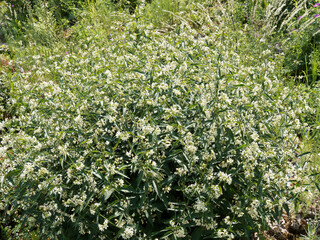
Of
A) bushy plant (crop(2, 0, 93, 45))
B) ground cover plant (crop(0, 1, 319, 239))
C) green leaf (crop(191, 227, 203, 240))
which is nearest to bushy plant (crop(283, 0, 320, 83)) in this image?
ground cover plant (crop(0, 1, 319, 239))

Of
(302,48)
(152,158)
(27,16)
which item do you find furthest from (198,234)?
(27,16)

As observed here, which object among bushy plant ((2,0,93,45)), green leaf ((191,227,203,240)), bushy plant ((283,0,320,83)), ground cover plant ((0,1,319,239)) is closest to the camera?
ground cover plant ((0,1,319,239))

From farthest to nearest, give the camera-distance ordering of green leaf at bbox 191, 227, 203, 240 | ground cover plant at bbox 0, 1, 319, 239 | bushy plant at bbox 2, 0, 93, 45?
bushy plant at bbox 2, 0, 93, 45
green leaf at bbox 191, 227, 203, 240
ground cover plant at bbox 0, 1, 319, 239

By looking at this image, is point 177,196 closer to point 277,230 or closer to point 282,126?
point 282,126

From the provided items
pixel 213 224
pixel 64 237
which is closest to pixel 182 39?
pixel 213 224

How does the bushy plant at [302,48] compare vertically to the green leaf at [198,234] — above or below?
above

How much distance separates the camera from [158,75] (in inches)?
112

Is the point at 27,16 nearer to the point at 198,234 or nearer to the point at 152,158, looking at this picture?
the point at 152,158

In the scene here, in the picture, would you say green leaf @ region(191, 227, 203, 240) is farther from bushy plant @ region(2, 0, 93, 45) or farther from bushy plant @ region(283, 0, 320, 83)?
bushy plant @ region(2, 0, 93, 45)

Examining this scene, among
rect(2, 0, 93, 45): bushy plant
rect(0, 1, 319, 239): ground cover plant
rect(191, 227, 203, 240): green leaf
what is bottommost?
rect(2, 0, 93, 45): bushy plant

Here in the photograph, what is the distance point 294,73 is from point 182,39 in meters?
3.24

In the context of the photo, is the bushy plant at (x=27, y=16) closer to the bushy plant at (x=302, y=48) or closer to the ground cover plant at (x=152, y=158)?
the bushy plant at (x=302, y=48)

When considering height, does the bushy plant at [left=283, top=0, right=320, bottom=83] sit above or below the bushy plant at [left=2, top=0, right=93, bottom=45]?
above

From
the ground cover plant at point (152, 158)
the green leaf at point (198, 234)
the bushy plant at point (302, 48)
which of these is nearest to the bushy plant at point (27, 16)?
the bushy plant at point (302, 48)
